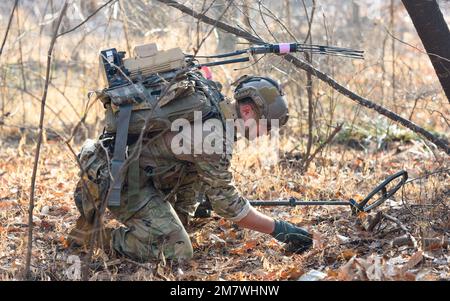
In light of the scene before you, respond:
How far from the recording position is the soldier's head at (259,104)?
4336 mm

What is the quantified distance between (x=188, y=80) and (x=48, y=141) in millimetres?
3859

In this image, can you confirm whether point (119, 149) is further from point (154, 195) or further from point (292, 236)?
point (292, 236)

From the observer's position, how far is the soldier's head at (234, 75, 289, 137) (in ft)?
14.2

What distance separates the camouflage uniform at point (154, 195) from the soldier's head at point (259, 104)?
30 centimetres

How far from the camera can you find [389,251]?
4211mm

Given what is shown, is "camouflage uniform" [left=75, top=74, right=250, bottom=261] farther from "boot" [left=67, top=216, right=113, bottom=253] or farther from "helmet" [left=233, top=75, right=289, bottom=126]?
"helmet" [left=233, top=75, right=289, bottom=126]

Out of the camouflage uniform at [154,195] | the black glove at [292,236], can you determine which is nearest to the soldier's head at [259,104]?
the camouflage uniform at [154,195]

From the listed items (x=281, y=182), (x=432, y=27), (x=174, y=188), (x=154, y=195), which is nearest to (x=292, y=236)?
(x=174, y=188)

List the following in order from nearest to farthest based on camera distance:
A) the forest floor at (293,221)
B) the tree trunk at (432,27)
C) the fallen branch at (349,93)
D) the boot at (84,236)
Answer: the forest floor at (293,221) → the boot at (84,236) → the tree trunk at (432,27) → the fallen branch at (349,93)

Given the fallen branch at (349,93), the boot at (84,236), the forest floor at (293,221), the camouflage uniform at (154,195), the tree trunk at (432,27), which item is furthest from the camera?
the fallen branch at (349,93)

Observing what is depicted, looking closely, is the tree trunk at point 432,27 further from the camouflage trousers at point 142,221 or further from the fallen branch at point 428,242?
the camouflage trousers at point 142,221

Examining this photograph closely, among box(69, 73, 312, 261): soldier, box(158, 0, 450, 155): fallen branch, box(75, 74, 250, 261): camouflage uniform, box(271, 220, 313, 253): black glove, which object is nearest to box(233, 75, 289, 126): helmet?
box(69, 73, 312, 261): soldier

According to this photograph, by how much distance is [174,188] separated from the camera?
432 centimetres

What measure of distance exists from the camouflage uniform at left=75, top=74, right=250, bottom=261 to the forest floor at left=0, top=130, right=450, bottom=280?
0.12 metres
